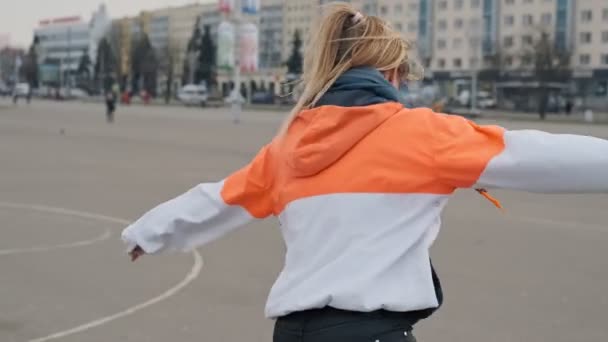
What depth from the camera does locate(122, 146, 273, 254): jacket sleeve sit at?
287 centimetres

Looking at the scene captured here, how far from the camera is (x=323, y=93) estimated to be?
2.64 m

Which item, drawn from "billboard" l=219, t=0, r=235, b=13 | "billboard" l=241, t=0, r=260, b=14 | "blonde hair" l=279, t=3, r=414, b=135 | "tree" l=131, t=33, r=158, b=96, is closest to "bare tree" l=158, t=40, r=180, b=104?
"tree" l=131, t=33, r=158, b=96

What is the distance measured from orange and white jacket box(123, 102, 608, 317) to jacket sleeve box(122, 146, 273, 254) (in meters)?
0.17

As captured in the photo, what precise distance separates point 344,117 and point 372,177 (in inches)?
7.5

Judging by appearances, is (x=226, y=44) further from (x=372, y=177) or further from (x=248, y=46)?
(x=372, y=177)

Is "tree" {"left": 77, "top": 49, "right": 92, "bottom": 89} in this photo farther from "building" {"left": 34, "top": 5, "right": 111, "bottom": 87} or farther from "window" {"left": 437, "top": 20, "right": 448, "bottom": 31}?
"window" {"left": 437, "top": 20, "right": 448, "bottom": 31}

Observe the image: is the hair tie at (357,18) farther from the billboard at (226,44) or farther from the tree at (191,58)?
the tree at (191,58)

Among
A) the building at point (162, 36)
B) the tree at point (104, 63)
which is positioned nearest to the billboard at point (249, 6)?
the building at point (162, 36)

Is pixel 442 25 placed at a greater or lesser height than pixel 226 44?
greater

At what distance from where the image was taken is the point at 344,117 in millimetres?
2578

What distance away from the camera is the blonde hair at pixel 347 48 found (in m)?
2.62

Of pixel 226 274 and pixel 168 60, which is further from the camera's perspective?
pixel 168 60

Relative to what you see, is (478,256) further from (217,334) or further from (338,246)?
(338,246)

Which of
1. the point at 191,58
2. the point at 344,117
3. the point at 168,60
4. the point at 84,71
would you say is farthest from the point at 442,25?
the point at 344,117
